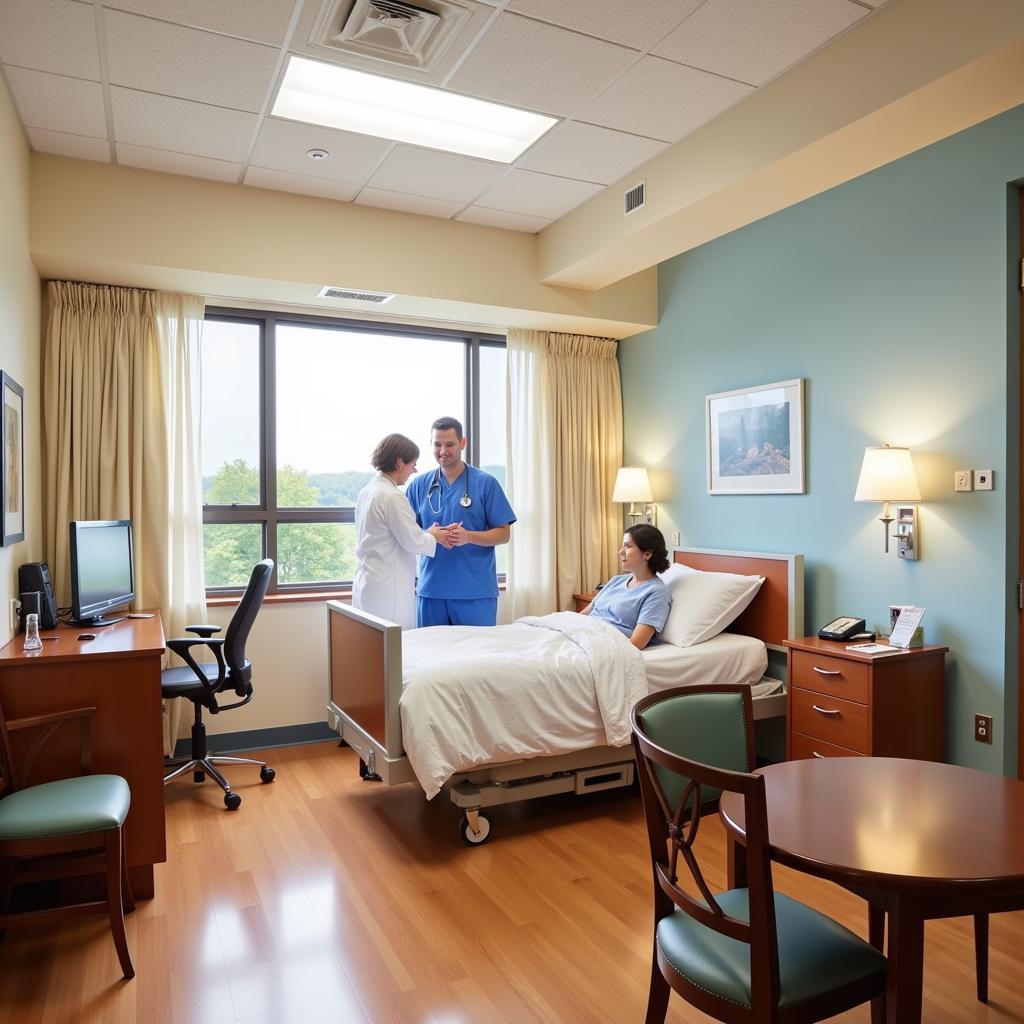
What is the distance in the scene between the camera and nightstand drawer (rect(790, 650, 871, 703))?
3.06 m

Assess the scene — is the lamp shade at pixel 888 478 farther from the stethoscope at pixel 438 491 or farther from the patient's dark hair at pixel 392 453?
the patient's dark hair at pixel 392 453

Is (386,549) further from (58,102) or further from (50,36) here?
(50,36)

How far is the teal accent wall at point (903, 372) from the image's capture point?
9.87 ft

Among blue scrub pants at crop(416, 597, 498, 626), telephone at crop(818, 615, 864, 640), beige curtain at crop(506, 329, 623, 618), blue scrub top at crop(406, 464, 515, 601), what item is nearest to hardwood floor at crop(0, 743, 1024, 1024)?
telephone at crop(818, 615, 864, 640)

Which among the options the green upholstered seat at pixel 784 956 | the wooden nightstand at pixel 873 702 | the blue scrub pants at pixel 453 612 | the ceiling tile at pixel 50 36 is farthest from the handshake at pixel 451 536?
the green upholstered seat at pixel 784 956

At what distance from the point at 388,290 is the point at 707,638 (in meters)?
2.39

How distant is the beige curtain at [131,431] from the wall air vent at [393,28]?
1959mm

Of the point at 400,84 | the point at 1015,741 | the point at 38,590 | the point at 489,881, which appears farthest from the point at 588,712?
the point at 400,84

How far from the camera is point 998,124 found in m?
3.00

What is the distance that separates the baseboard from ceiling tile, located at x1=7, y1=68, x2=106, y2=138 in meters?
2.92

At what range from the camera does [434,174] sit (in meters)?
3.68

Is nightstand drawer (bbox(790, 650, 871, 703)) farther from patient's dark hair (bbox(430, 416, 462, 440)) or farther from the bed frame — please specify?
patient's dark hair (bbox(430, 416, 462, 440))

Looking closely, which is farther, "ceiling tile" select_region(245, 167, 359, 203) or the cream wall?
"ceiling tile" select_region(245, 167, 359, 203)

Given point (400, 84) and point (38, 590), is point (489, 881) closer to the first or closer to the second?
point (38, 590)
